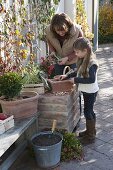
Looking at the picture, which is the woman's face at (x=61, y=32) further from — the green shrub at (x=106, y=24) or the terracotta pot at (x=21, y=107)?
the green shrub at (x=106, y=24)

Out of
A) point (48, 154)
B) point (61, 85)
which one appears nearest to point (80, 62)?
point (61, 85)

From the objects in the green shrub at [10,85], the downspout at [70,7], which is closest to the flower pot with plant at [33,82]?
the green shrub at [10,85]

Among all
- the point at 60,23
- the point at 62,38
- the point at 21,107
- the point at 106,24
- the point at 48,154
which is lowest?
the point at 48,154

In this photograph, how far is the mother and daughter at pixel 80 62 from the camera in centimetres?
425

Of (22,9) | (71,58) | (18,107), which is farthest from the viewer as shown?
(22,9)

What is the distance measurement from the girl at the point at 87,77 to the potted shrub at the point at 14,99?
68cm

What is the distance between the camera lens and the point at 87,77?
14.0 ft

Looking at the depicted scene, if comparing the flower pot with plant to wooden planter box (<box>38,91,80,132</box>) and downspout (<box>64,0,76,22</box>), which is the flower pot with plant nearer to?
wooden planter box (<box>38,91,80,132</box>)

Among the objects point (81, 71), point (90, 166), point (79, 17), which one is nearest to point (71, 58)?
point (81, 71)

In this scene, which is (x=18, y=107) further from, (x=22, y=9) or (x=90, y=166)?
(x=22, y=9)

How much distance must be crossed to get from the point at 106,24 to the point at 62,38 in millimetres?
9045

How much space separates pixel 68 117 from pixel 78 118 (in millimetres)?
693

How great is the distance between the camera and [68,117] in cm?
439

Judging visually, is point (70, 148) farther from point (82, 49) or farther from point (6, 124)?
point (82, 49)
